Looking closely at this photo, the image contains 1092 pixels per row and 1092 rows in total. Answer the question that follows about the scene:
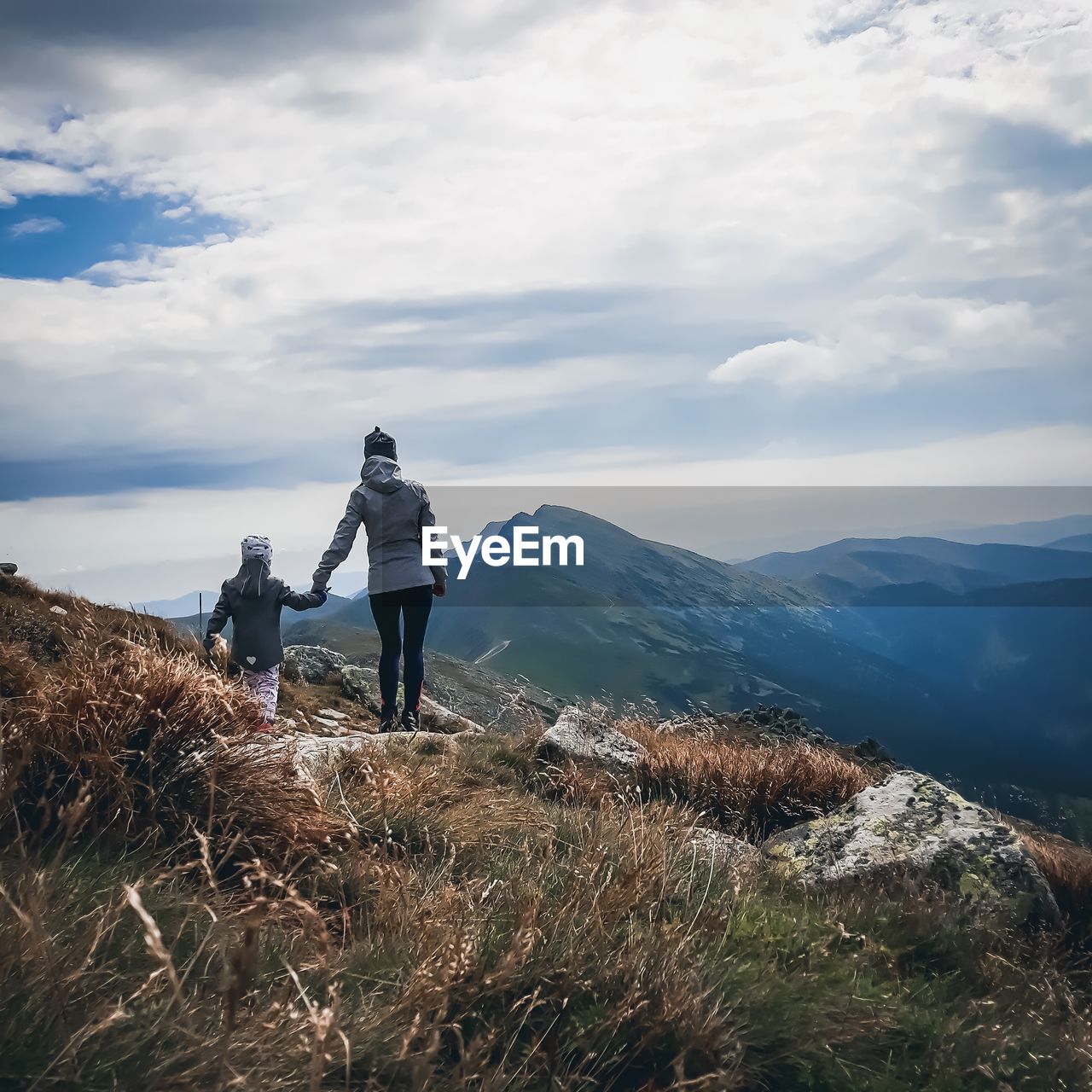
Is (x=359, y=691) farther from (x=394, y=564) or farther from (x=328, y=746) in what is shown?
(x=328, y=746)

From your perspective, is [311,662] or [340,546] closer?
[340,546]

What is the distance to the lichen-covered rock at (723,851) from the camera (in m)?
5.01

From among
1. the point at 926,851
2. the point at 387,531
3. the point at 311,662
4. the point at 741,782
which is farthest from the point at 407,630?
the point at 311,662

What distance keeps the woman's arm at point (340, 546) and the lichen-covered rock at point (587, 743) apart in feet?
8.83

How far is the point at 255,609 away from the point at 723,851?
18.1 ft

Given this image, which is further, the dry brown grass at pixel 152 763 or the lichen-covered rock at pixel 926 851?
the lichen-covered rock at pixel 926 851

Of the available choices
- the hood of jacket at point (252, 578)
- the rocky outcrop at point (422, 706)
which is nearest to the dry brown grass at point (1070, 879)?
the hood of jacket at point (252, 578)

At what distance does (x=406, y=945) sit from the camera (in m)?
3.38

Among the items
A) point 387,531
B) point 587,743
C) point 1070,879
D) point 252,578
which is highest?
point 387,531

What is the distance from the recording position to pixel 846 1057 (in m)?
3.34

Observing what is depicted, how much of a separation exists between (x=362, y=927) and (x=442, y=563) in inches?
238

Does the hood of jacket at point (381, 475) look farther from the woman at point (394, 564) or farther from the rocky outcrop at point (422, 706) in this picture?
the rocky outcrop at point (422, 706)

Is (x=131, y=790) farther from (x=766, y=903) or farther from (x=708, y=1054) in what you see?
(x=766, y=903)

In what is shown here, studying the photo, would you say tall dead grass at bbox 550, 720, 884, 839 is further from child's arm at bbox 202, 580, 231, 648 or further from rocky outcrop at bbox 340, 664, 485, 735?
rocky outcrop at bbox 340, 664, 485, 735
